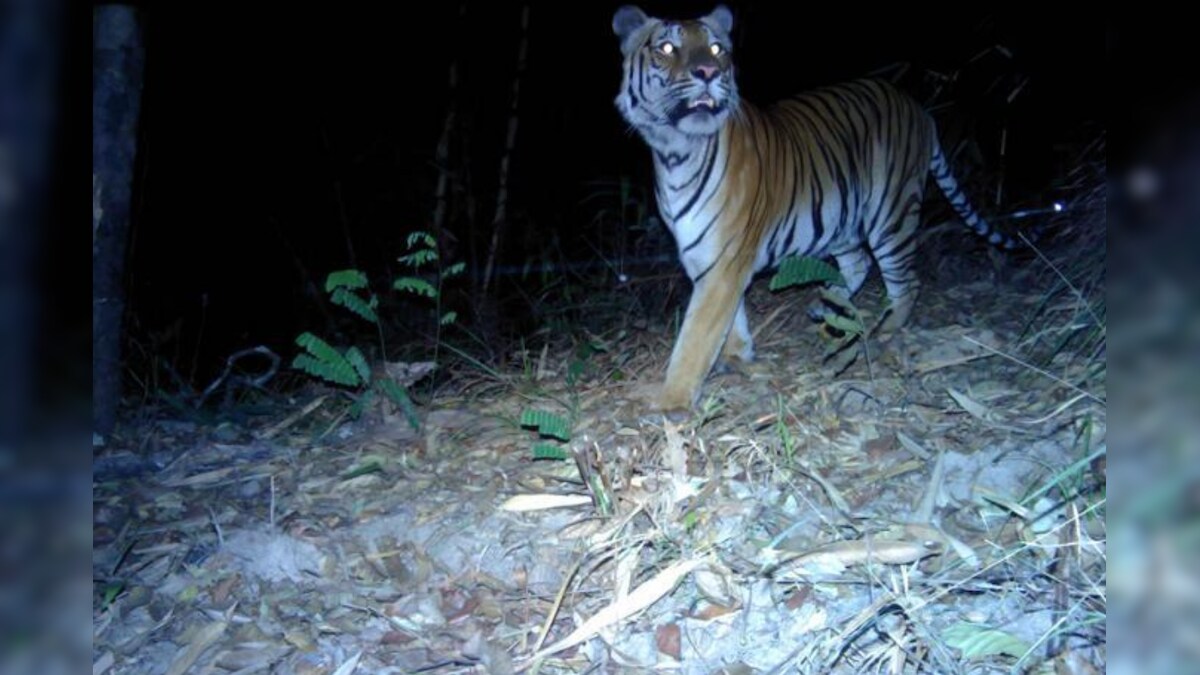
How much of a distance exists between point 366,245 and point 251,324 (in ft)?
3.83

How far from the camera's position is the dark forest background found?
585 cm

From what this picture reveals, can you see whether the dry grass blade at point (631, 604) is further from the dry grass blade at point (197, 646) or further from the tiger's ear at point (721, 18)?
the tiger's ear at point (721, 18)

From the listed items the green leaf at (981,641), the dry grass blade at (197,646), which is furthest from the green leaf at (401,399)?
the green leaf at (981,641)

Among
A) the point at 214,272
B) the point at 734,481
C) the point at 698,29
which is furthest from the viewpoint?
the point at 214,272

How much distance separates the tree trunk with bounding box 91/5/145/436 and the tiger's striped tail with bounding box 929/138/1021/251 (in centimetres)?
405

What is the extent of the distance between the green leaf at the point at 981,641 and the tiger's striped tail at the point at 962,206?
10.3 feet

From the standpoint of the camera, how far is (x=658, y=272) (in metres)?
5.84

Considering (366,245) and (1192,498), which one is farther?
(366,245)

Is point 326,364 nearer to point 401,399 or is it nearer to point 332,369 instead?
point 332,369

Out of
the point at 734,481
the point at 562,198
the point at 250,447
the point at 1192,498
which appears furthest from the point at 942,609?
the point at 562,198

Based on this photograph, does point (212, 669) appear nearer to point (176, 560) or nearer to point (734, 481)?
point (176, 560)

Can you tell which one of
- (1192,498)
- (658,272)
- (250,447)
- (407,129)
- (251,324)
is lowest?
(251,324)

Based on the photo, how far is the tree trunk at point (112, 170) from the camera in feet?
12.7

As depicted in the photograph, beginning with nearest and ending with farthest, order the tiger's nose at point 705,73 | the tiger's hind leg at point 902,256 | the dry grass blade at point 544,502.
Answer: the dry grass blade at point 544,502, the tiger's nose at point 705,73, the tiger's hind leg at point 902,256
